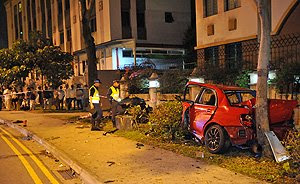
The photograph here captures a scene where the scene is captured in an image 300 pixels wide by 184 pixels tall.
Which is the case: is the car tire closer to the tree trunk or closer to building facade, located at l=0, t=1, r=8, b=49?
the tree trunk

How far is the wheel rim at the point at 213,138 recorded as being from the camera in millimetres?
7860

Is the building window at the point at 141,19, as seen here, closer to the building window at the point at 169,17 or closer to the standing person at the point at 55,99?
the building window at the point at 169,17

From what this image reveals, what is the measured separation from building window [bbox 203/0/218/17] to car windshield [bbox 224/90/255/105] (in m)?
10.6

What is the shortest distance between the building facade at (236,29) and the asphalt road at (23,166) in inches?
260

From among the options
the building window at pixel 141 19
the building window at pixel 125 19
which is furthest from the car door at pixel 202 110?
the building window at pixel 141 19

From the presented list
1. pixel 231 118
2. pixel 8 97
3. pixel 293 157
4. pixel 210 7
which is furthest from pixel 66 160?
pixel 8 97

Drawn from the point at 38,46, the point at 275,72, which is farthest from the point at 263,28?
the point at 38,46

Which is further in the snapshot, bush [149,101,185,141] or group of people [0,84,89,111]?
group of people [0,84,89,111]

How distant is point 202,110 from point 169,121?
141 cm

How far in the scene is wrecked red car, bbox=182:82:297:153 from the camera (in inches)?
297

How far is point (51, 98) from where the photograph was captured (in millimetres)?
24938

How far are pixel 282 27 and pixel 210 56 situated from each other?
176 inches

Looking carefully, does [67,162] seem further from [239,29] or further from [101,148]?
[239,29]

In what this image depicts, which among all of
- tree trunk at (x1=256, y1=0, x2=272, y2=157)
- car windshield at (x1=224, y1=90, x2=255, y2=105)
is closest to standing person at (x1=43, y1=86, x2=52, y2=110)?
car windshield at (x1=224, y1=90, x2=255, y2=105)
